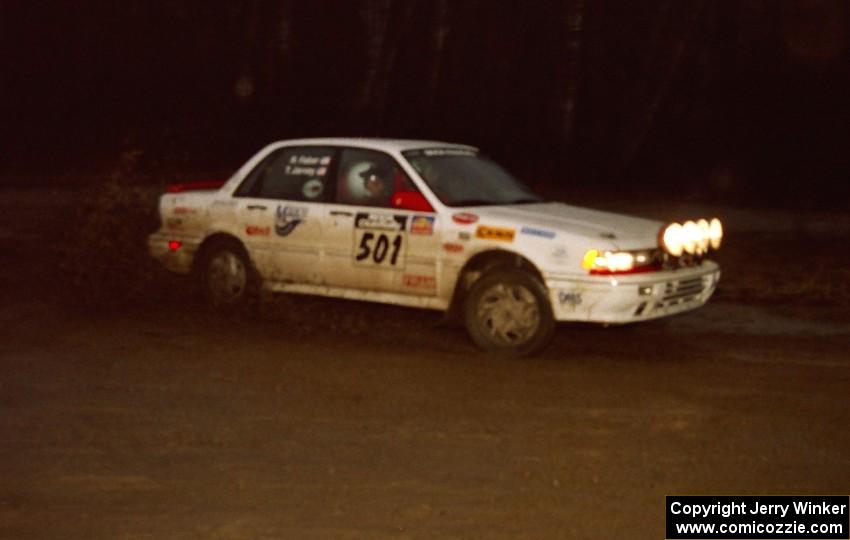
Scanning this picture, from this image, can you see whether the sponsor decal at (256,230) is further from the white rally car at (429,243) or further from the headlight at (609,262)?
the headlight at (609,262)

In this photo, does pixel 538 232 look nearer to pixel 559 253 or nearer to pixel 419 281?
pixel 559 253

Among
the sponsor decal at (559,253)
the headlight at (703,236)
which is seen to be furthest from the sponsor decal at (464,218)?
the headlight at (703,236)

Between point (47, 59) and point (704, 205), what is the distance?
23.7 meters

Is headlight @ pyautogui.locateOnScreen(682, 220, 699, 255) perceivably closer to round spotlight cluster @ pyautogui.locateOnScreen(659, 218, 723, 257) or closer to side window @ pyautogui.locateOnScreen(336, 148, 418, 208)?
round spotlight cluster @ pyautogui.locateOnScreen(659, 218, 723, 257)

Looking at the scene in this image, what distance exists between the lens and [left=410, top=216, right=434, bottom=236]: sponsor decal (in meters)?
10.0

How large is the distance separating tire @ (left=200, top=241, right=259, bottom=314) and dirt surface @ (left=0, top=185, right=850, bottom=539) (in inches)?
6.7

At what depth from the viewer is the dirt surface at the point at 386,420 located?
5.85 m

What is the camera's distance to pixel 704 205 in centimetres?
2366

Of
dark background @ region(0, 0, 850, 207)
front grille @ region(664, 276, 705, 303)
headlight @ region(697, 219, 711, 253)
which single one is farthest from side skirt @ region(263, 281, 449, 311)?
dark background @ region(0, 0, 850, 207)

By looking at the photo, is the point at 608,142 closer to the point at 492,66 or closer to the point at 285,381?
the point at 492,66

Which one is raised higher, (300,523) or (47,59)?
(47,59)

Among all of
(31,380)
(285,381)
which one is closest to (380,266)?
(285,381)

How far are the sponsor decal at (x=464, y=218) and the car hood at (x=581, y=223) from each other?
0.05m

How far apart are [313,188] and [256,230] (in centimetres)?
56
